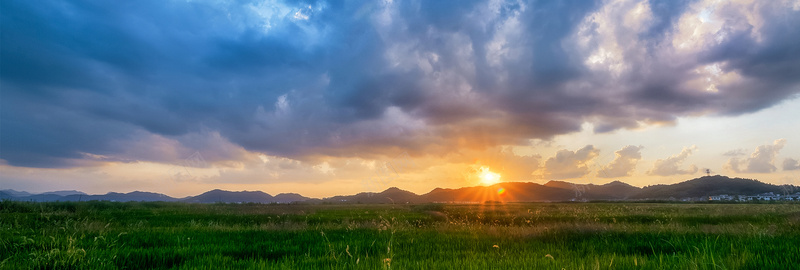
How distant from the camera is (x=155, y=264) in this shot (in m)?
5.11

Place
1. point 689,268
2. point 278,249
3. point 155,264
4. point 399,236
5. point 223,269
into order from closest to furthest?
1. point 689,268
2. point 223,269
3. point 155,264
4. point 278,249
5. point 399,236

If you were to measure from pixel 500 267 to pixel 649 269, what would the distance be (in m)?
1.81

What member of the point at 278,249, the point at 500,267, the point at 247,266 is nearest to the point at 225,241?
the point at 278,249

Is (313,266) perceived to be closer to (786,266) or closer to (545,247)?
(545,247)

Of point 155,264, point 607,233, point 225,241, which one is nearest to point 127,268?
point 155,264

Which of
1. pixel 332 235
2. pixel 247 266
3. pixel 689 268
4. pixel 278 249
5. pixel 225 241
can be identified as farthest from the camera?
pixel 332 235

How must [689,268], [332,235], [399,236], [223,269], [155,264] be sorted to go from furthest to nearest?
[332,235], [399,236], [155,264], [223,269], [689,268]

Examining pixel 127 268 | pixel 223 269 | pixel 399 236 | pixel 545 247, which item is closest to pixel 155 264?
pixel 127 268

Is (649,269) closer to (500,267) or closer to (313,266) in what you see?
(500,267)

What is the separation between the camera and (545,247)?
6730 millimetres

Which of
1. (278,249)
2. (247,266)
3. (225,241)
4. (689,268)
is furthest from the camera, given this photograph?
(225,241)

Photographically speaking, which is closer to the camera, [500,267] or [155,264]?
[500,267]

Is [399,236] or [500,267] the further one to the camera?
[399,236]

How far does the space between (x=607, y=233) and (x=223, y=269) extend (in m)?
8.94
